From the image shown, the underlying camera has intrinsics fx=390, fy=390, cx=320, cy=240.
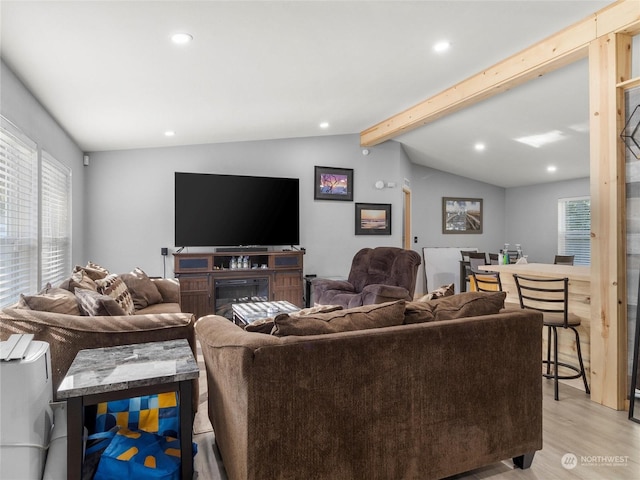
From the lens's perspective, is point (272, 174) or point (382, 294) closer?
point (382, 294)

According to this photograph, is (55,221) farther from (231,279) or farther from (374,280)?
(374,280)

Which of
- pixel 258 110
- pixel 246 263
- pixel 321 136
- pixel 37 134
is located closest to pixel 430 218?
pixel 321 136

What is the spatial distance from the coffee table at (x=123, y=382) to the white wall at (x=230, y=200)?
380 centimetres

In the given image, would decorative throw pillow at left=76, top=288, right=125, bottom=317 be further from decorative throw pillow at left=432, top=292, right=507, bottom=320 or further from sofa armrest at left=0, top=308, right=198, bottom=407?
decorative throw pillow at left=432, top=292, right=507, bottom=320

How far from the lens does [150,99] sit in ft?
12.0

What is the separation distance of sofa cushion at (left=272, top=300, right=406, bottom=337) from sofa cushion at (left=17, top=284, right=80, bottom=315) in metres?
1.39

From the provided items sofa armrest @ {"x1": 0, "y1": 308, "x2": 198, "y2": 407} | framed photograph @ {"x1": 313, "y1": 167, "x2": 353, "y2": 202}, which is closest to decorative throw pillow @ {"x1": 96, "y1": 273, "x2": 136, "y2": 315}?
sofa armrest @ {"x1": 0, "y1": 308, "x2": 198, "y2": 407}

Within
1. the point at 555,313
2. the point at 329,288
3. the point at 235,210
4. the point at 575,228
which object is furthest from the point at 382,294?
the point at 575,228

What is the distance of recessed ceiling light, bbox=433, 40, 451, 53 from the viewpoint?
329cm

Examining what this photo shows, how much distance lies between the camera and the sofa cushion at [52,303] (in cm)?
211

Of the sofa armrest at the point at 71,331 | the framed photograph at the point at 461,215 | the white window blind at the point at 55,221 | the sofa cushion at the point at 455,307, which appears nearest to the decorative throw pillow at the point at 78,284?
the white window blind at the point at 55,221

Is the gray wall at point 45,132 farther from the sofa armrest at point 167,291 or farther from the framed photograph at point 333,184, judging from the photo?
the framed photograph at point 333,184

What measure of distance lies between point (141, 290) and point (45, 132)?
5.43ft

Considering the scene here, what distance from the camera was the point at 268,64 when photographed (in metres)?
3.28
